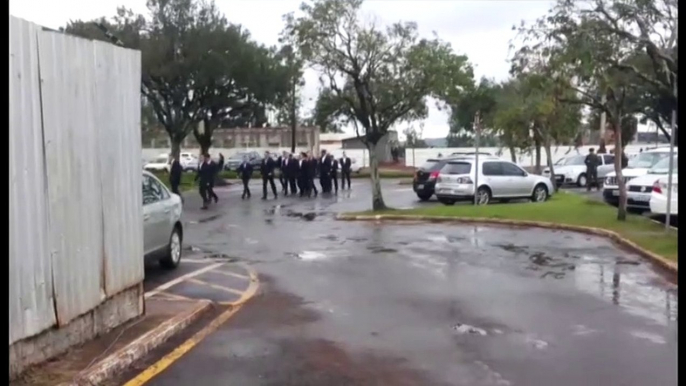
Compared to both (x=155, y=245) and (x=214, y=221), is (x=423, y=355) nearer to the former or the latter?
(x=155, y=245)

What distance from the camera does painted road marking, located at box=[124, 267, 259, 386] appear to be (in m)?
7.29

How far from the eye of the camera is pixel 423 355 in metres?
8.03

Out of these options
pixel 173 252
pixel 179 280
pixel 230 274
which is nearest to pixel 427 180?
pixel 173 252

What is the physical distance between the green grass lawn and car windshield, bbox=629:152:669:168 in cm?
203

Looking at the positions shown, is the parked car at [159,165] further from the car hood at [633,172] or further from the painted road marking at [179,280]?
the painted road marking at [179,280]

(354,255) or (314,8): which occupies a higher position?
(314,8)

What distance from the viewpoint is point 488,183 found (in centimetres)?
2797

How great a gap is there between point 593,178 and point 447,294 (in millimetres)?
26572

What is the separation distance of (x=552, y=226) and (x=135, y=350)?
13.2m

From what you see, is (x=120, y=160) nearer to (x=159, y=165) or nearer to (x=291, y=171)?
(x=291, y=171)

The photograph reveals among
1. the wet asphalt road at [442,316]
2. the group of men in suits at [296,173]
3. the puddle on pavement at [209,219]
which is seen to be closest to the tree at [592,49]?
the wet asphalt road at [442,316]

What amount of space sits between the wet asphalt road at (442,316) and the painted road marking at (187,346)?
0.09m

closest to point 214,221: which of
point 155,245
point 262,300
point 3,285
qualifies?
point 155,245

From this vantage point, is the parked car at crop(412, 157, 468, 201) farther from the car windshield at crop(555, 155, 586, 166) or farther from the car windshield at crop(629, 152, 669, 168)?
the car windshield at crop(555, 155, 586, 166)
